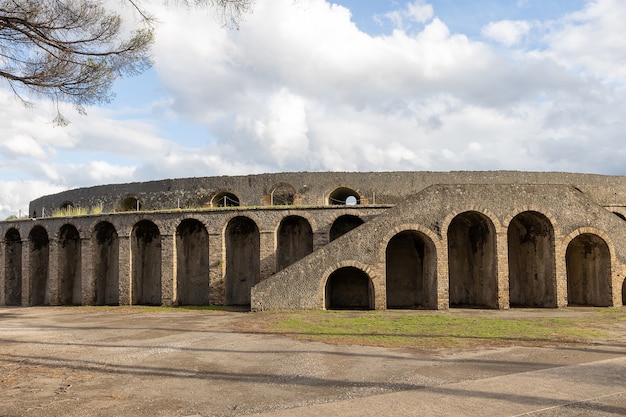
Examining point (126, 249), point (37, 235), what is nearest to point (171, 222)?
point (126, 249)

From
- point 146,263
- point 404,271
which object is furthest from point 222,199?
point 404,271

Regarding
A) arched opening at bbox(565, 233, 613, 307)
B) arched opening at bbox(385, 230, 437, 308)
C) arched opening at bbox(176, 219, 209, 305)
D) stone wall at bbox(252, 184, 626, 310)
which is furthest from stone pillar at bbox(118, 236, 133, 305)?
arched opening at bbox(565, 233, 613, 307)

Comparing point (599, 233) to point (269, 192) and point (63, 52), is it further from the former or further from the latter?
point (63, 52)

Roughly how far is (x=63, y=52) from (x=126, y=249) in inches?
438

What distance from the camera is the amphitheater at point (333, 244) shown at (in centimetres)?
1600

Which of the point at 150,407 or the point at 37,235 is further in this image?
the point at 37,235

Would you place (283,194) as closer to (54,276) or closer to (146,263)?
(146,263)

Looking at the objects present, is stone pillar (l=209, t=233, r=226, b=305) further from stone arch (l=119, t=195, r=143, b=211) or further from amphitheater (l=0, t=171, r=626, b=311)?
stone arch (l=119, t=195, r=143, b=211)

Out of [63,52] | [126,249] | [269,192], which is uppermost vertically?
[63,52]

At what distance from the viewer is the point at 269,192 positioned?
2095 cm

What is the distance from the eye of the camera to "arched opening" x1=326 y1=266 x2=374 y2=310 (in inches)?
740

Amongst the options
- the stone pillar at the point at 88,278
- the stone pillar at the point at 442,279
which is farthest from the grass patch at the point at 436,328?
the stone pillar at the point at 88,278

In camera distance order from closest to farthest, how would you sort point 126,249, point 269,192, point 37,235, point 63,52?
1. point 63,52
2. point 126,249
3. point 269,192
4. point 37,235

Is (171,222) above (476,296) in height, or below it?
above
